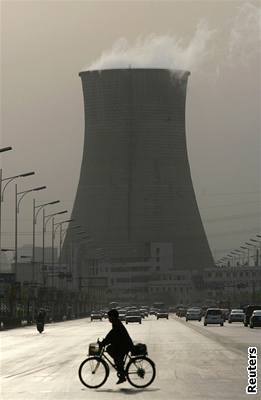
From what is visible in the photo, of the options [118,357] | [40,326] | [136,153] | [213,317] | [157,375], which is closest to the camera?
[118,357]

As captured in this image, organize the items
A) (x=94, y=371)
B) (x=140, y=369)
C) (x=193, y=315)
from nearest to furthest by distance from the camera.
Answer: (x=140, y=369) < (x=94, y=371) < (x=193, y=315)

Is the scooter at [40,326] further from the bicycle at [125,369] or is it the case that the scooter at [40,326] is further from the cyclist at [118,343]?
the cyclist at [118,343]

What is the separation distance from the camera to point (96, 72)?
168 metres

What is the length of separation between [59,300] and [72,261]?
4069 centimetres

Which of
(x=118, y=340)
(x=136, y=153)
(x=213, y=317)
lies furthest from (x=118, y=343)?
(x=136, y=153)

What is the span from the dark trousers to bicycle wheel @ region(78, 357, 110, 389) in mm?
592

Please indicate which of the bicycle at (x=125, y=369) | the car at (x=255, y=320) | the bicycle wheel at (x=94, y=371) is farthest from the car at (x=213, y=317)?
the bicycle wheel at (x=94, y=371)

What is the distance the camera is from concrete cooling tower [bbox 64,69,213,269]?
166375mm

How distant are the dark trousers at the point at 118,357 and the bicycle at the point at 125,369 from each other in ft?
0.42

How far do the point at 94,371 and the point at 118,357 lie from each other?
1.13 metres

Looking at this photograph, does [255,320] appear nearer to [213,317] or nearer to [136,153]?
[213,317]

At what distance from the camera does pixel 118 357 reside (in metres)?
22.3

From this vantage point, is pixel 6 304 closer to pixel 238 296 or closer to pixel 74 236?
pixel 74 236

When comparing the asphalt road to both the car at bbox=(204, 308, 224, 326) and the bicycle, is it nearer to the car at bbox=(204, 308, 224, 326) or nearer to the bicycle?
the bicycle
